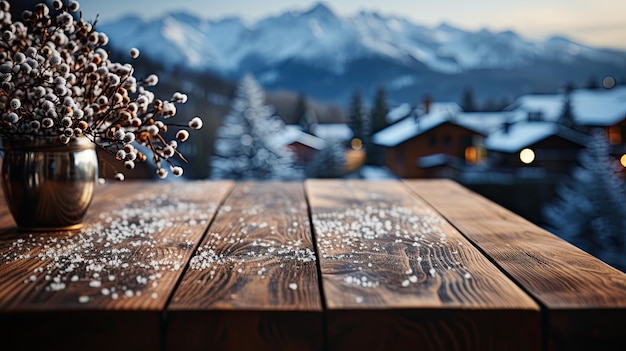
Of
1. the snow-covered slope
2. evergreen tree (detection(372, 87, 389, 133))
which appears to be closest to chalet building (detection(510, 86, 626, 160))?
the snow-covered slope

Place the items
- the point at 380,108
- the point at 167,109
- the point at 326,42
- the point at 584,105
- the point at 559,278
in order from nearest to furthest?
1. the point at 559,278
2. the point at 167,109
3. the point at 326,42
4. the point at 380,108
5. the point at 584,105

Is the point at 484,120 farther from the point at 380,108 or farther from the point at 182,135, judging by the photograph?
the point at 182,135

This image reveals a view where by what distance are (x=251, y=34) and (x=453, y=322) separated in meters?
5.49

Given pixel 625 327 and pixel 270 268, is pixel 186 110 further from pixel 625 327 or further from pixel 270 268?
pixel 625 327

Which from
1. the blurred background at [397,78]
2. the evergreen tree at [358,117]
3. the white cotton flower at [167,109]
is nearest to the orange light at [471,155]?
the blurred background at [397,78]

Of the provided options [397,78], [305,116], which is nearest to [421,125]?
[397,78]

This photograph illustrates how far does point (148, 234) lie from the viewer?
134 cm

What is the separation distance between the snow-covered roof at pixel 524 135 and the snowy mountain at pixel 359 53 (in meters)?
0.37

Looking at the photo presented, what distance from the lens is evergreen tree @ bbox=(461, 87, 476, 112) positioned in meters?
5.96

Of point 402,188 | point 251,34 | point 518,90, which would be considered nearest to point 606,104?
point 518,90

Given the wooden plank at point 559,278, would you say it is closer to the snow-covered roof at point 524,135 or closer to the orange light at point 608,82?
the snow-covered roof at point 524,135

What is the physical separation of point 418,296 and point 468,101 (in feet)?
17.6

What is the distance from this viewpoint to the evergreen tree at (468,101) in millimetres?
5959

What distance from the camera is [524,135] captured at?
6.30 m
